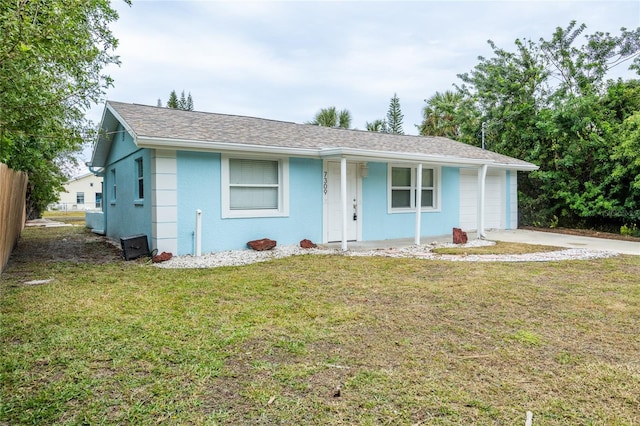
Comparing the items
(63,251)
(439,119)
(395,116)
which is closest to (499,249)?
(63,251)

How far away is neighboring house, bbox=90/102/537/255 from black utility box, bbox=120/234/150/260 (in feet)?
0.77

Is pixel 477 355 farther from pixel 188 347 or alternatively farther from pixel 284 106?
pixel 284 106

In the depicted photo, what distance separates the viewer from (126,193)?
1077cm

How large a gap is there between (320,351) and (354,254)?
548cm

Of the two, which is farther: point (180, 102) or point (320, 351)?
point (180, 102)

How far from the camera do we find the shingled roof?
8086mm

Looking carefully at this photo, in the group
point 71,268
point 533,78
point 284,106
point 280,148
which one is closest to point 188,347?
point 71,268

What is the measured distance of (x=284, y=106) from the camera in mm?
32656

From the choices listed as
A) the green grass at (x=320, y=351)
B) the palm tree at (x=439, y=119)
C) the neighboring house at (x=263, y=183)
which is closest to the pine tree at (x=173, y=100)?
the palm tree at (x=439, y=119)

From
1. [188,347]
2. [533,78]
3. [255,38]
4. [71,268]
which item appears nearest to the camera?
[188,347]

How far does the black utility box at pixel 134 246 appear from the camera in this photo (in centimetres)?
809

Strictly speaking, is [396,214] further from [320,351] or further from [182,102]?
[182,102]

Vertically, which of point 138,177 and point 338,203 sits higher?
point 138,177

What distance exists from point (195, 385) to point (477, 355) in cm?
226
